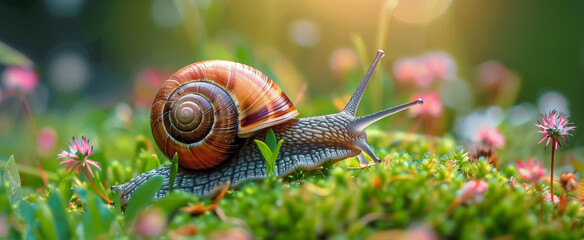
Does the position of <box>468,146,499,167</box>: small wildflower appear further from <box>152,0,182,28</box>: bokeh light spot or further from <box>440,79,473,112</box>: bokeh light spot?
<box>152,0,182,28</box>: bokeh light spot

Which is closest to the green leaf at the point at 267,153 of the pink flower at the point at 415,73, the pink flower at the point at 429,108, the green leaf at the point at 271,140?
the green leaf at the point at 271,140

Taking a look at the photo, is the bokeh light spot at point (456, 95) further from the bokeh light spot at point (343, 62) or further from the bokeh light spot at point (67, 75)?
the bokeh light spot at point (67, 75)

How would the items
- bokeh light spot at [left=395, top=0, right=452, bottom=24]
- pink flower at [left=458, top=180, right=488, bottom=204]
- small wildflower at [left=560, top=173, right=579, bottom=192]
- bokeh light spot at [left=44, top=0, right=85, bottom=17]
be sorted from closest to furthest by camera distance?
pink flower at [left=458, top=180, right=488, bottom=204], small wildflower at [left=560, top=173, right=579, bottom=192], bokeh light spot at [left=395, top=0, right=452, bottom=24], bokeh light spot at [left=44, top=0, right=85, bottom=17]

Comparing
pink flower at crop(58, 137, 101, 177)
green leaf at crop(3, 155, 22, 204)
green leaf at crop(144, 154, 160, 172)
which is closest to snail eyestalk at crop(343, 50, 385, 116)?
green leaf at crop(144, 154, 160, 172)

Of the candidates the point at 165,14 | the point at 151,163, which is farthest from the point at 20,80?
the point at 165,14

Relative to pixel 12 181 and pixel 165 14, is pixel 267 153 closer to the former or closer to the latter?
pixel 12 181

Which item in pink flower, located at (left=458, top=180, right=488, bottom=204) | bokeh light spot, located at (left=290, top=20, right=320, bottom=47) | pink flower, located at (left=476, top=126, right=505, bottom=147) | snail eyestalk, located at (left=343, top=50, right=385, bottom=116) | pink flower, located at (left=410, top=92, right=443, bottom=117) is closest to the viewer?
pink flower, located at (left=458, top=180, right=488, bottom=204)

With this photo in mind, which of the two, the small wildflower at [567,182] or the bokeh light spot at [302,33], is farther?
the bokeh light spot at [302,33]

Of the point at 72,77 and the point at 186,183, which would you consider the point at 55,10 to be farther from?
the point at 186,183
